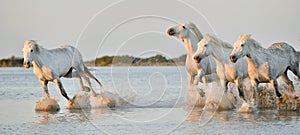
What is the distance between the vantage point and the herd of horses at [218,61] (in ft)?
41.6

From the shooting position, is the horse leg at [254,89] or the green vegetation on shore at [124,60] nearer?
the horse leg at [254,89]

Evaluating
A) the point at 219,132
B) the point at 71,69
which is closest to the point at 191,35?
the point at 71,69

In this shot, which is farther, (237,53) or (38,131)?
(237,53)

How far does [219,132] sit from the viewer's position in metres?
10.2

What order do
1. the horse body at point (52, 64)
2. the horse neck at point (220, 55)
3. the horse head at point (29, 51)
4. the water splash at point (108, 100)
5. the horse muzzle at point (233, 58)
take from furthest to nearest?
the water splash at point (108, 100), the horse body at point (52, 64), the horse head at point (29, 51), the horse neck at point (220, 55), the horse muzzle at point (233, 58)

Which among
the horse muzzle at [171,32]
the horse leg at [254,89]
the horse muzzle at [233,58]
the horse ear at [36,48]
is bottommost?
the horse leg at [254,89]

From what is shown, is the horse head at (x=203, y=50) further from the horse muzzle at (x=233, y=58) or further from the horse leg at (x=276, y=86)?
the horse leg at (x=276, y=86)

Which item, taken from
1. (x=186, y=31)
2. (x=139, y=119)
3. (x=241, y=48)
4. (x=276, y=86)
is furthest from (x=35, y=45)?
(x=276, y=86)

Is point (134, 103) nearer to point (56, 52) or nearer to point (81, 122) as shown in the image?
point (56, 52)

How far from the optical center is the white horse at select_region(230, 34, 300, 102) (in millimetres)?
12438

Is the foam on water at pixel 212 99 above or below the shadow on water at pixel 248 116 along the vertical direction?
above

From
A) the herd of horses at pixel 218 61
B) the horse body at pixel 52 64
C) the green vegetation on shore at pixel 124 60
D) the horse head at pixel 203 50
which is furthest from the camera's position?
the green vegetation on shore at pixel 124 60

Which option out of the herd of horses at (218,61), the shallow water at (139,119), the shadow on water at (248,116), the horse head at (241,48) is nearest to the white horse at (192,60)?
the herd of horses at (218,61)

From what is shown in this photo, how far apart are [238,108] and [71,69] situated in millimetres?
4097
